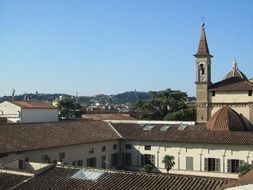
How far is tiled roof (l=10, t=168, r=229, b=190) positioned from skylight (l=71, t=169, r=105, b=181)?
28cm

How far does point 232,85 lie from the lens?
52000mm

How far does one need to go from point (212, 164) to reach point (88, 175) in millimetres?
19755

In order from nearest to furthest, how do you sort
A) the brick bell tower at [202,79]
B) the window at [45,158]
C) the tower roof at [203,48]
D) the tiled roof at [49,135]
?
the tiled roof at [49,135]
the window at [45,158]
the brick bell tower at [202,79]
the tower roof at [203,48]

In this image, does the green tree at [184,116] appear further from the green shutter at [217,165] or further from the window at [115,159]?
the green shutter at [217,165]

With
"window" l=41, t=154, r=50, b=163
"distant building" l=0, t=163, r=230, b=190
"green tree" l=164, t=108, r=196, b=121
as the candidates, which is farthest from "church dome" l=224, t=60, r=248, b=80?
"distant building" l=0, t=163, r=230, b=190

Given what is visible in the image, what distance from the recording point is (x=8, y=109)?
2114 inches

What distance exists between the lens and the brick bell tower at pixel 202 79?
2096 inches

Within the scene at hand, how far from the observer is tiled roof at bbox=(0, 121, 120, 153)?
34.7 meters

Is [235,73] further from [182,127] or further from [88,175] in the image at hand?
[88,175]

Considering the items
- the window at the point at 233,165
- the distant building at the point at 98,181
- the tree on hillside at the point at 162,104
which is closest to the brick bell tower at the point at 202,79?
the window at the point at 233,165

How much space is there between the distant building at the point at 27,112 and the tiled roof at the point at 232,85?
20460 mm

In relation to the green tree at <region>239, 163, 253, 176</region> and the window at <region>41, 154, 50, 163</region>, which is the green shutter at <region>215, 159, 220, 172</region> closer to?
the green tree at <region>239, 163, 253, 176</region>

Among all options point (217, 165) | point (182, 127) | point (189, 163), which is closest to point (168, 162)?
point (189, 163)

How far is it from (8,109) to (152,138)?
66.4 feet
